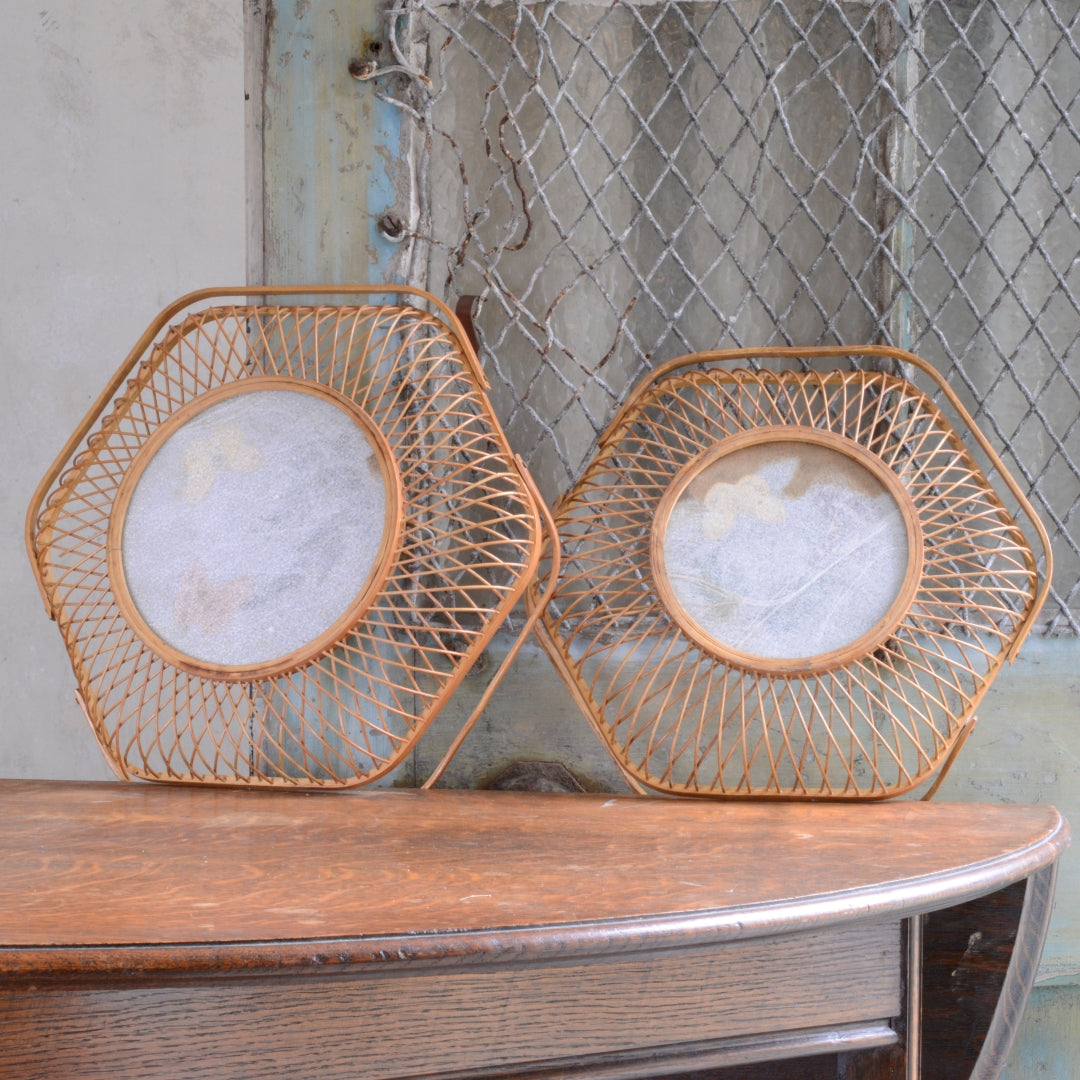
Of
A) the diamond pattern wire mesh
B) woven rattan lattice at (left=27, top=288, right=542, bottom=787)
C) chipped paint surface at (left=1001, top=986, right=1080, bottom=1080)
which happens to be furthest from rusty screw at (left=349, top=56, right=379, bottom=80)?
chipped paint surface at (left=1001, top=986, right=1080, bottom=1080)

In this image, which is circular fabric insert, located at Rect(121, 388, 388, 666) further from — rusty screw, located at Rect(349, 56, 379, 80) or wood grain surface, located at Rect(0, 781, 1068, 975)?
rusty screw, located at Rect(349, 56, 379, 80)

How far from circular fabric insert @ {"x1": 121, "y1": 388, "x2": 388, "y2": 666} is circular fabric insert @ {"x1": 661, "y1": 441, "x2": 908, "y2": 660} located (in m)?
0.30

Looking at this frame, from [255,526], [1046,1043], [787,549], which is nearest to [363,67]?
[255,526]

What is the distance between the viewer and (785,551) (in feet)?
3.49

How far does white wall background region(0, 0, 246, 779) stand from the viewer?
4.51 ft

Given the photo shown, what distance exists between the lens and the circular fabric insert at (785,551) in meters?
1.04

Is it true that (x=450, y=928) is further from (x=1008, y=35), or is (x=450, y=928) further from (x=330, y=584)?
(x=1008, y=35)

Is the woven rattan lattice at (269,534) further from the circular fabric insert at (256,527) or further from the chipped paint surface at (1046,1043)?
the chipped paint surface at (1046,1043)

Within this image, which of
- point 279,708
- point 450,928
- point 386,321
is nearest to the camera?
point 450,928

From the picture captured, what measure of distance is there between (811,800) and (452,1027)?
47 centimetres

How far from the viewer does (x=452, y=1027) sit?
0.66 m

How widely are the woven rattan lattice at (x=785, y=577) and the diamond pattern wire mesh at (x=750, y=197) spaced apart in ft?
0.33

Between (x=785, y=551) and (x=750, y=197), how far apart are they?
0.43m

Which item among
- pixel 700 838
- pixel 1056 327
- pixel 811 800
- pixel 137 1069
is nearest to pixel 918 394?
pixel 1056 327
